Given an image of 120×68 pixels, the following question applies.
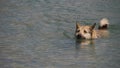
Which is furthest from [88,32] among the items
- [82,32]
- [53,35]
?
[53,35]

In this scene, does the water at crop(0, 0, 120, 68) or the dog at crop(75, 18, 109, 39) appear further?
the dog at crop(75, 18, 109, 39)

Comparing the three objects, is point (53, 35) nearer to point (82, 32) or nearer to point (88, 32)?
point (82, 32)

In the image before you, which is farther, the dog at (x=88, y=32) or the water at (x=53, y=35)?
the dog at (x=88, y=32)

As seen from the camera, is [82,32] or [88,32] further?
[88,32]

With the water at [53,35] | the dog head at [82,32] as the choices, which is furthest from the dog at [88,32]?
the water at [53,35]

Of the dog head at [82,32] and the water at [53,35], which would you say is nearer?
the water at [53,35]

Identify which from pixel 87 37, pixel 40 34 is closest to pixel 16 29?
pixel 40 34

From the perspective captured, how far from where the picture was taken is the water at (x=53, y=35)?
56.1 ft

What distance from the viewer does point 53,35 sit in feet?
70.0

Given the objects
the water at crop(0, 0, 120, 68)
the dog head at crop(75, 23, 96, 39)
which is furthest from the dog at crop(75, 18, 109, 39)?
the water at crop(0, 0, 120, 68)

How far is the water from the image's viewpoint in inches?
673

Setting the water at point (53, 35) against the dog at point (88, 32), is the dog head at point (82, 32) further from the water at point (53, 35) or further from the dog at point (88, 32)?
the water at point (53, 35)

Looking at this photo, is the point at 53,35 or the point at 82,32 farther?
the point at 53,35

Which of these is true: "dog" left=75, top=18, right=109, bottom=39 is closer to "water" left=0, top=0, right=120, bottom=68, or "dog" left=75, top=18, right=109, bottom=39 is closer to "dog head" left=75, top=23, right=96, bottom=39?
"dog head" left=75, top=23, right=96, bottom=39
